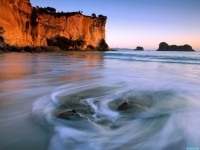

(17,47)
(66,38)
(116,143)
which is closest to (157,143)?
(116,143)

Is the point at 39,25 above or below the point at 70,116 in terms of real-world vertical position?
above

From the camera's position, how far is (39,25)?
42.8 m

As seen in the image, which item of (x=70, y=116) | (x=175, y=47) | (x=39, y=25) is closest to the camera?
(x=70, y=116)

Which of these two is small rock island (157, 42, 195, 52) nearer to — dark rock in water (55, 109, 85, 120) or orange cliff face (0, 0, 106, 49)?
orange cliff face (0, 0, 106, 49)

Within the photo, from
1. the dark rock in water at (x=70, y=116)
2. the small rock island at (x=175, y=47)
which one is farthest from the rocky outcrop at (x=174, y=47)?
the dark rock in water at (x=70, y=116)

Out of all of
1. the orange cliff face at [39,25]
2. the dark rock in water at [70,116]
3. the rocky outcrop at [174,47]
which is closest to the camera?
the dark rock in water at [70,116]

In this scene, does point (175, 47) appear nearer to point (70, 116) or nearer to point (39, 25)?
point (39, 25)

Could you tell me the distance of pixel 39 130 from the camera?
286 cm

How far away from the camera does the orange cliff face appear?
33.3 m

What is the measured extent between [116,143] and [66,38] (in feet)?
177

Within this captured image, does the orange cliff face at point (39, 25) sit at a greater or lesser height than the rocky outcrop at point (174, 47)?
greater

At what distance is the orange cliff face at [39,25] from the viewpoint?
109 feet

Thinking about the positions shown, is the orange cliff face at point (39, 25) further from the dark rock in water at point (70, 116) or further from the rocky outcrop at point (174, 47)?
the rocky outcrop at point (174, 47)

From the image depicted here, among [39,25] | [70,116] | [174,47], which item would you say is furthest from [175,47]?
[70,116]
